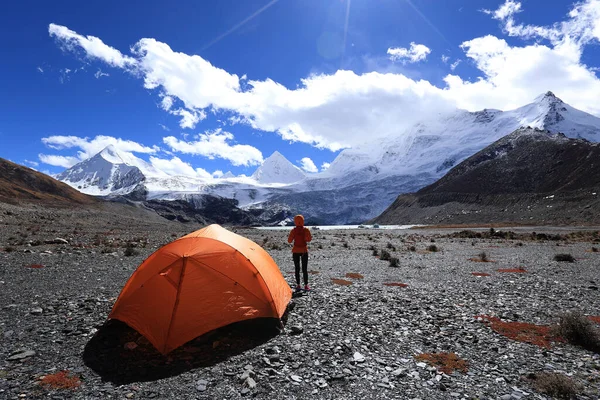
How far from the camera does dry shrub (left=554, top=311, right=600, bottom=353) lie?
7.35 meters

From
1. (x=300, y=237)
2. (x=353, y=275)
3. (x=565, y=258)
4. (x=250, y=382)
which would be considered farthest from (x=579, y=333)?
(x=565, y=258)

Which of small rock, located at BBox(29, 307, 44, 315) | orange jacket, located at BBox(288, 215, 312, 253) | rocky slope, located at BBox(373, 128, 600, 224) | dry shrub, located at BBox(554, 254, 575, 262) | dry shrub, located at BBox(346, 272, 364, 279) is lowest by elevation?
dry shrub, located at BBox(554, 254, 575, 262)

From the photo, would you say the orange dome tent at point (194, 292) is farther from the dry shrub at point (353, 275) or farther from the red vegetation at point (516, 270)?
A: the red vegetation at point (516, 270)

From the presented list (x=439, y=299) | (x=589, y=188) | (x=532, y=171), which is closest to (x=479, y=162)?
(x=532, y=171)

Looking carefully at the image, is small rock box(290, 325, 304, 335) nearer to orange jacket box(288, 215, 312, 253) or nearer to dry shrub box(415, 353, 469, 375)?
dry shrub box(415, 353, 469, 375)

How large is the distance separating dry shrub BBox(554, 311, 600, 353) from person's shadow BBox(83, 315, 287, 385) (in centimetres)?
Result: 685

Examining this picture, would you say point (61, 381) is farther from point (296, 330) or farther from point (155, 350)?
point (296, 330)

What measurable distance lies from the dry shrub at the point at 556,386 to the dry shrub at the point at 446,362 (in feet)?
Result: 3.73

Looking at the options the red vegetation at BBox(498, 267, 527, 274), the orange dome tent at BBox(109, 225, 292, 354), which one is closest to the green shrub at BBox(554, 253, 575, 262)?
the red vegetation at BBox(498, 267, 527, 274)

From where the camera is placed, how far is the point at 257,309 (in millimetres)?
8234

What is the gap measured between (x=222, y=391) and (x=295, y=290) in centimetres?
678

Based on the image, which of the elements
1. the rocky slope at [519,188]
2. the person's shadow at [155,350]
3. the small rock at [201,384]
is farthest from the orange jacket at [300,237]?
the rocky slope at [519,188]

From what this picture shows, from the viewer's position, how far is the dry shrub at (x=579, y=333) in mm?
7348

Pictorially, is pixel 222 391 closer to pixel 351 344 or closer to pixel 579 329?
pixel 351 344
